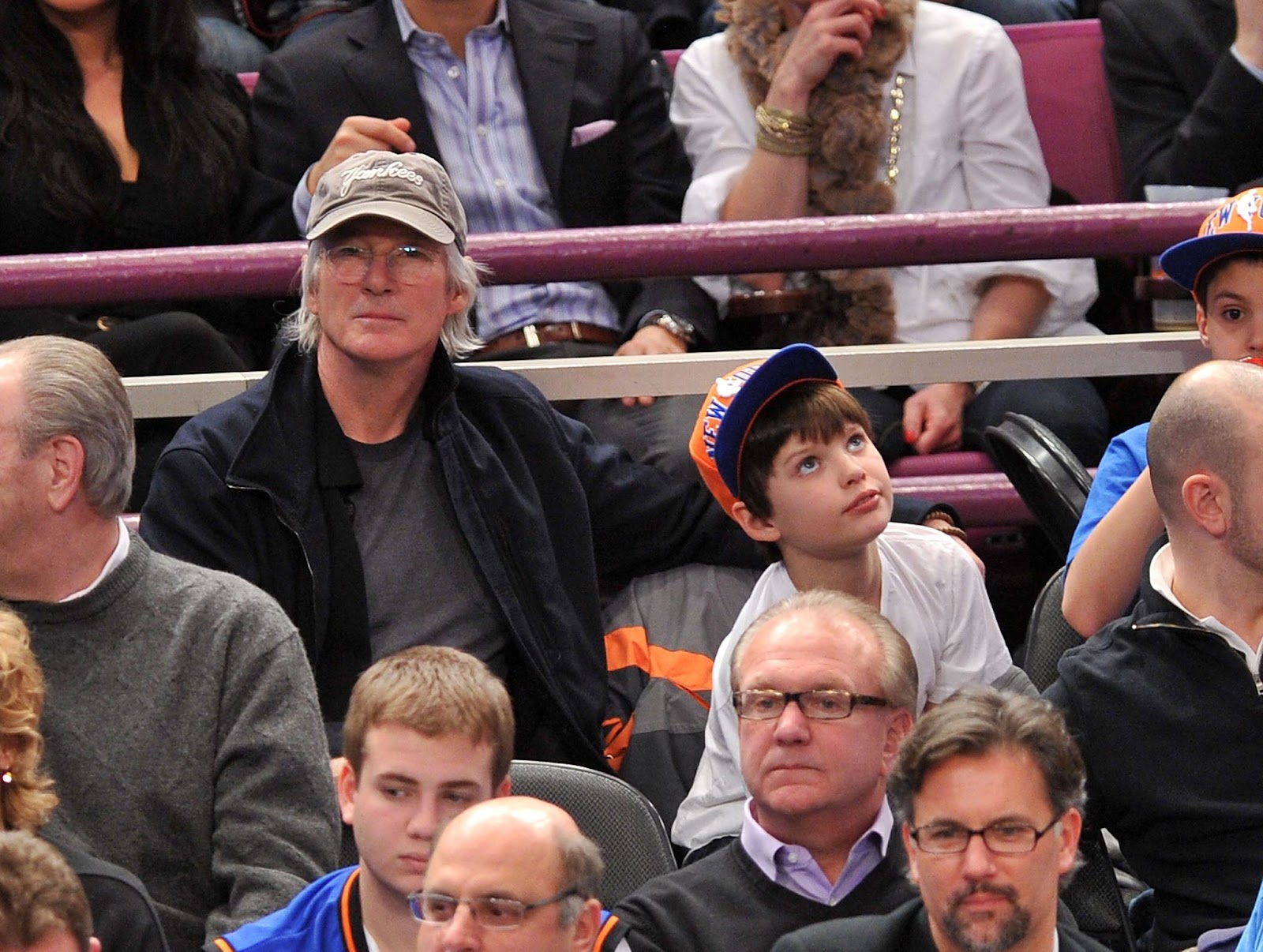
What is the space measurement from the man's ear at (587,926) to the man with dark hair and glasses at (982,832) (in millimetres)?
226

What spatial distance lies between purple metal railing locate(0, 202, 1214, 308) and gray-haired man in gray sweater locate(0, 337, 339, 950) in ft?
2.08

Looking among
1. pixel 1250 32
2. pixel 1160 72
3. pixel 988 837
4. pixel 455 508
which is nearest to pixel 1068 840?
pixel 988 837

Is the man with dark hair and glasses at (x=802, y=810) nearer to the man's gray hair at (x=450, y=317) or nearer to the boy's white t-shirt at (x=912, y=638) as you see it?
the boy's white t-shirt at (x=912, y=638)

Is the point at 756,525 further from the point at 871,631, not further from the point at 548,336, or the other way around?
the point at 548,336

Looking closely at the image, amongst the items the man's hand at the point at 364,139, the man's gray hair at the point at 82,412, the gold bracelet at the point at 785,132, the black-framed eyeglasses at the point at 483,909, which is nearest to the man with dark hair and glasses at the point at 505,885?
the black-framed eyeglasses at the point at 483,909

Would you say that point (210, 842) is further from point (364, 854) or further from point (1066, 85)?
point (1066, 85)

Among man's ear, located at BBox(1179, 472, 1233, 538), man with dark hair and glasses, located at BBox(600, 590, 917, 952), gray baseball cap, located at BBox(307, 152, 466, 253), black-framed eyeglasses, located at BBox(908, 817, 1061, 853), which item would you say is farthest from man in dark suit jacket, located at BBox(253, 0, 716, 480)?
black-framed eyeglasses, located at BBox(908, 817, 1061, 853)

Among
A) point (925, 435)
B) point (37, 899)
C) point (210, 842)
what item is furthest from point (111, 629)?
point (925, 435)

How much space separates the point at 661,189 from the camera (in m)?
3.83

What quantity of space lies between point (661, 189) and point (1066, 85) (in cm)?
95

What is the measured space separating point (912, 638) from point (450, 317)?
90 cm

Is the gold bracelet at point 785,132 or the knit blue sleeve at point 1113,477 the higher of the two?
the gold bracelet at point 785,132

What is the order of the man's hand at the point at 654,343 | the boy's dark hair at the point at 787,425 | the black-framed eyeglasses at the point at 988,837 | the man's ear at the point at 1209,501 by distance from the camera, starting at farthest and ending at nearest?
the man's hand at the point at 654,343 < the boy's dark hair at the point at 787,425 < the man's ear at the point at 1209,501 < the black-framed eyeglasses at the point at 988,837

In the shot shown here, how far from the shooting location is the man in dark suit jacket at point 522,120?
12.1ft
